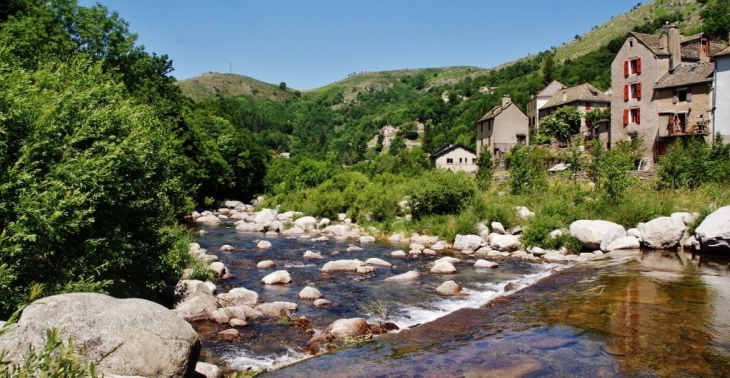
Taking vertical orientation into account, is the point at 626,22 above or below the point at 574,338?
above

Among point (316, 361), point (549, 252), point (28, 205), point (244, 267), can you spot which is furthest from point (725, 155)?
point (28, 205)

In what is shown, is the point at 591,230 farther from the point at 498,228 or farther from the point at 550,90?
the point at 550,90

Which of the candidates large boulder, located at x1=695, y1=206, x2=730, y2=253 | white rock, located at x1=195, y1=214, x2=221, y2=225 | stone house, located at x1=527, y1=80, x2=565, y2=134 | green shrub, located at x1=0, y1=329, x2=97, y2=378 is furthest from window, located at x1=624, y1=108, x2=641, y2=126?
green shrub, located at x1=0, y1=329, x2=97, y2=378

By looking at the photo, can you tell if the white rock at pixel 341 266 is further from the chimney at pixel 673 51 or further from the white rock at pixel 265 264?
the chimney at pixel 673 51

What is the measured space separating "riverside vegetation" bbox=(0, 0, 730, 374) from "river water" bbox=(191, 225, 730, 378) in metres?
3.29

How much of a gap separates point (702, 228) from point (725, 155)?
1416 centimetres

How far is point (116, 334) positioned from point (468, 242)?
19691 millimetres

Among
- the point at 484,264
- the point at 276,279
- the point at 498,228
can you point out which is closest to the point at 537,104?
the point at 498,228

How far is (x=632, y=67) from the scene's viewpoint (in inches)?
1785

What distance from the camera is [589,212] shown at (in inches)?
1038

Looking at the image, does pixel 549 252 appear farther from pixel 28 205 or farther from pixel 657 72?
pixel 657 72

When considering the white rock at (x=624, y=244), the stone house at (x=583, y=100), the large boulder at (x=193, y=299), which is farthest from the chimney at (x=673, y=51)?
the large boulder at (x=193, y=299)

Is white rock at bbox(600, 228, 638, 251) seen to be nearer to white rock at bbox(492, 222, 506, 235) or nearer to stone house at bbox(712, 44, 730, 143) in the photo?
white rock at bbox(492, 222, 506, 235)

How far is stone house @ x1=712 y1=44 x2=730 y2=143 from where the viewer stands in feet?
120
